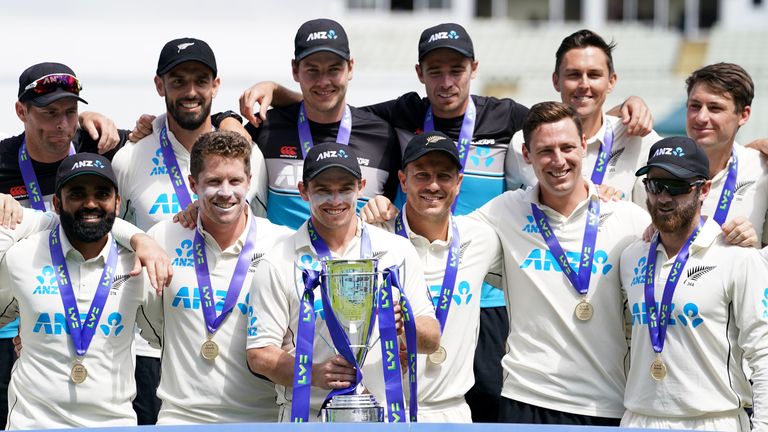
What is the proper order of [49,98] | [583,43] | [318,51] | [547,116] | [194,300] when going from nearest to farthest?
[194,300], [547,116], [49,98], [318,51], [583,43]

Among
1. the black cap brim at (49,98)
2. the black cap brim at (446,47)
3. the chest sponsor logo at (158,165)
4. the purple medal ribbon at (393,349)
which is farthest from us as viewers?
the black cap brim at (446,47)

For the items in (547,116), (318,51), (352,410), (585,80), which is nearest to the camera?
(352,410)

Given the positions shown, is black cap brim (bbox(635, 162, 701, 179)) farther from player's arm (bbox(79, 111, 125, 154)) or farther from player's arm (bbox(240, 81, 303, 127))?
player's arm (bbox(79, 111, 125, 154))

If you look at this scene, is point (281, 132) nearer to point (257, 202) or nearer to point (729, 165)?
point (257, 202)

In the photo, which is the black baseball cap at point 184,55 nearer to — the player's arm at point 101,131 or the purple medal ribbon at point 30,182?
the player's arm at point 101,131

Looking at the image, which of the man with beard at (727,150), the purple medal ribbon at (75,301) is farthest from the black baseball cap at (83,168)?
the man with beard at (727,150)

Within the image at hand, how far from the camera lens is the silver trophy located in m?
4.49

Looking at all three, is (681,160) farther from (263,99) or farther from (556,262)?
(263,99)

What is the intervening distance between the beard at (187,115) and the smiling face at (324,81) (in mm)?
523

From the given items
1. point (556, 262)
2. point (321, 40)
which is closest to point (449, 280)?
point (556, 262)

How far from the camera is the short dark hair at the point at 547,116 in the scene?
5652 millimetres

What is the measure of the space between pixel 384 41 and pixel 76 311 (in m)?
23.4

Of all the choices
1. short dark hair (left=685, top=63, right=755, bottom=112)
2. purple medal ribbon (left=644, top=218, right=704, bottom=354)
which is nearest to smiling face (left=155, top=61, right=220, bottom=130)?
purple medal ribbon (left=644, top=218, right=704, bottom=354)

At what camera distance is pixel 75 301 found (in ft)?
17.5
